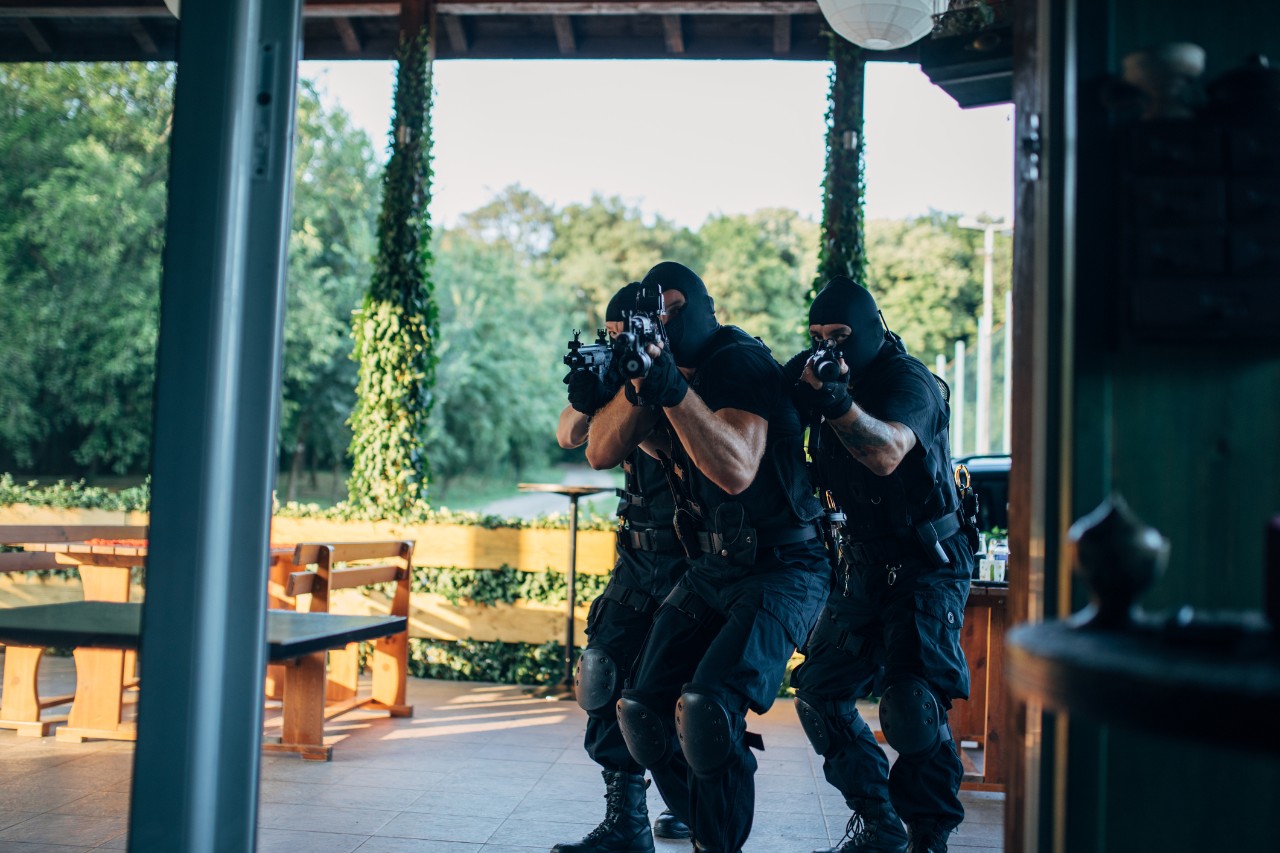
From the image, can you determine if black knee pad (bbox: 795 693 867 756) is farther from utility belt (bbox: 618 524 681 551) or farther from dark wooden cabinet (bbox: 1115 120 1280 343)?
dark wooden cabinet (bbox: 1115 120 1280 343)

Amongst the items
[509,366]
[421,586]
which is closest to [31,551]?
[421,586]

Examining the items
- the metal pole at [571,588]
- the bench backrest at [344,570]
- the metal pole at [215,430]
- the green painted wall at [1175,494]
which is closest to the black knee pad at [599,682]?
the metal pole at [215,430]

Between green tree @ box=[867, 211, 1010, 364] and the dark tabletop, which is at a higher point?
green tree @ box=[867, 211, 1010, 364]

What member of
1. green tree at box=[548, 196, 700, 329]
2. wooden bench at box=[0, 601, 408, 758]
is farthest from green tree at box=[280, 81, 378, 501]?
wooden bench at box=[0, 601, 408, 758]

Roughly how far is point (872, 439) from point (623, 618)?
3.38 ft

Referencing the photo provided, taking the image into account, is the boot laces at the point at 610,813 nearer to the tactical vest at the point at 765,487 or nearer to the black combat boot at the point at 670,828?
the black combat boot at the point at 670,828

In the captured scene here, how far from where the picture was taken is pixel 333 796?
12.9ft

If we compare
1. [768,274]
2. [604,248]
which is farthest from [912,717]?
[604,248]

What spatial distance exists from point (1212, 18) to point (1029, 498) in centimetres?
81

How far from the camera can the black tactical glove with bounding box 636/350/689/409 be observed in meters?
2.72

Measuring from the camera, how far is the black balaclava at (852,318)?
329cm

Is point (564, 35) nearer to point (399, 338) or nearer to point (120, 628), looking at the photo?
point (399, 338)

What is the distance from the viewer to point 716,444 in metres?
2.81

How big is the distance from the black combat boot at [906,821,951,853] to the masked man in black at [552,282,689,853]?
660mm
